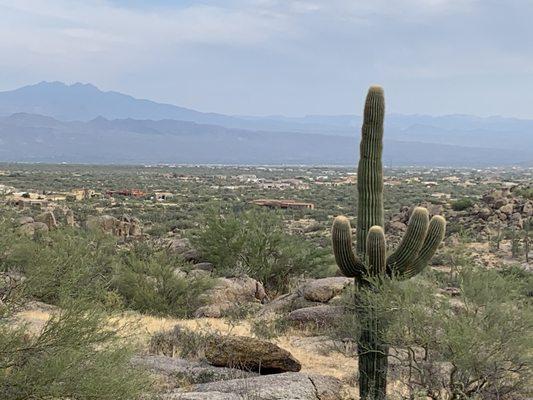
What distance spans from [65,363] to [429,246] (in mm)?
5685

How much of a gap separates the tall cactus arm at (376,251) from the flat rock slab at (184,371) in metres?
2.32

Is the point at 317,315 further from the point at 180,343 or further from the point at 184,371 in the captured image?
the point at 184,371

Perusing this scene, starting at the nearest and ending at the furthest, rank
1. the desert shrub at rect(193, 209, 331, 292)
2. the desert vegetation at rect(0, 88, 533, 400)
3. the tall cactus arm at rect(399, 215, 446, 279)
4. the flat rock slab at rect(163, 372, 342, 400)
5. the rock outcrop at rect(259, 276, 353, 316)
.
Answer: the desert vegetation at rect(0, 88, 533, 400) → the flat rock slab at rect(163, 372, 342, 400) → the tall cactus arm at rect(399, 215, 446, 279) → the rock outcrop at rect(259, 276, 353, 316) → the desert shrub at rect(193, 209, 331, 292)

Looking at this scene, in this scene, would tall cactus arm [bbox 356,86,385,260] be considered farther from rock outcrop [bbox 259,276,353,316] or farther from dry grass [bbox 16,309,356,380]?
rock outcrop [bbox 259,276,353,316]

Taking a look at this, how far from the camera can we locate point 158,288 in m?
16.7

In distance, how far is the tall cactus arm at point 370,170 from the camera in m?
10.3

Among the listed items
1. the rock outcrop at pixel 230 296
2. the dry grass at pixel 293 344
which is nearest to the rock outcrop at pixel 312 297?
the rock outcrop at pixel 230 296

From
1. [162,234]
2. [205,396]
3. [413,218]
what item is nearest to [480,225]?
[162,234]

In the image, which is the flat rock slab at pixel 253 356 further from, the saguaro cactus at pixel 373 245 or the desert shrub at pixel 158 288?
the desert shrub at pixel 158 288

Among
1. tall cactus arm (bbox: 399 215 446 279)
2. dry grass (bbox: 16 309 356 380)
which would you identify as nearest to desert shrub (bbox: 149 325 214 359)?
dry grass (bbox: 16 309 356 380)

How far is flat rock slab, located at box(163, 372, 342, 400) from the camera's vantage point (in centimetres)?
806

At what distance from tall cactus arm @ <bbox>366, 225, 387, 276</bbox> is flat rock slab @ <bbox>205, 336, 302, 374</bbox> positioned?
1.87 meters

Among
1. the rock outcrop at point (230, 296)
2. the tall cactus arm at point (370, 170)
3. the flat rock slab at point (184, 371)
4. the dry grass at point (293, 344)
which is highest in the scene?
the tall cactus arm at point (370, 170)

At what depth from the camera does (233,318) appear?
49.9 ft
